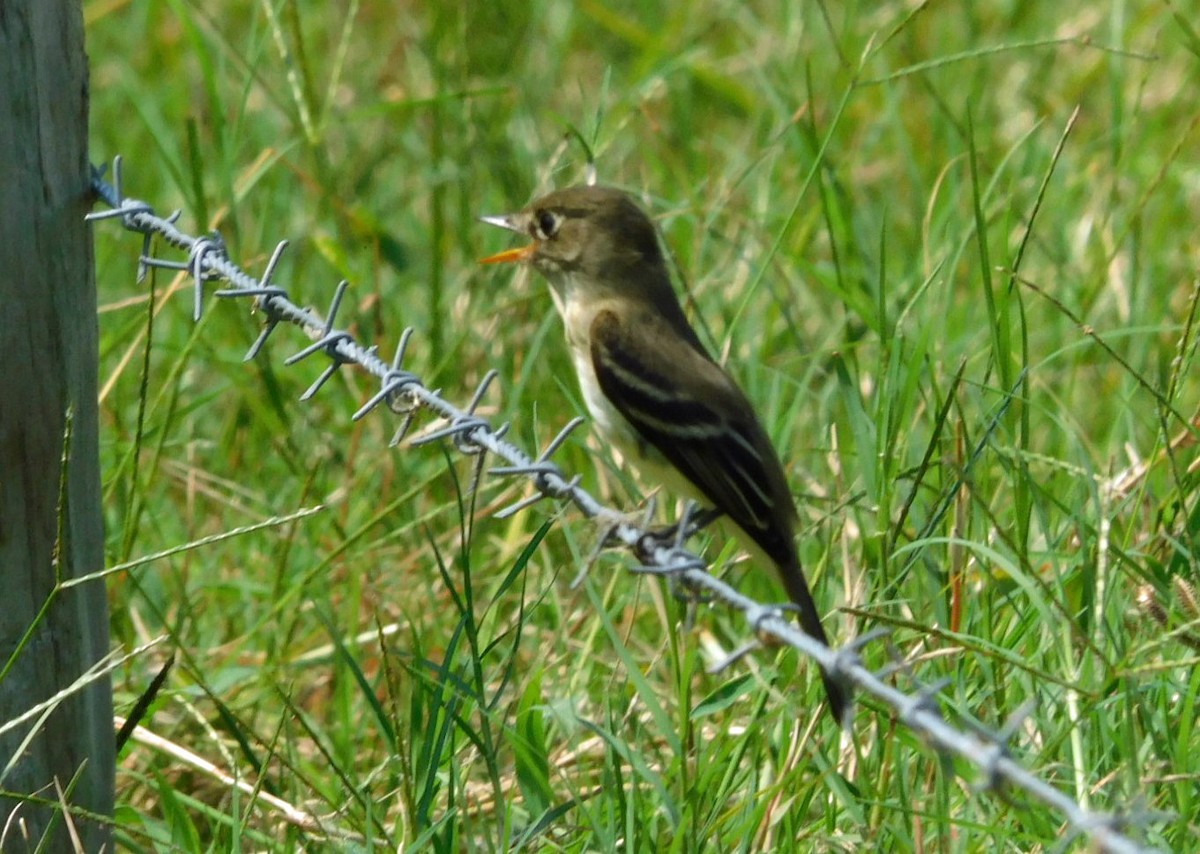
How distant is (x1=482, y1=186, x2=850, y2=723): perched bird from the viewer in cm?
364

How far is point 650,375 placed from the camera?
3.77m

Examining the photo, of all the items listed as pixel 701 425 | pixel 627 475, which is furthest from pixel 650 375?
pixel 627 475

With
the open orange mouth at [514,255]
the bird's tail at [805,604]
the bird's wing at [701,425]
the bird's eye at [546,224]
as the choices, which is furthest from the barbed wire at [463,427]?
the bird's eye at [546,224]

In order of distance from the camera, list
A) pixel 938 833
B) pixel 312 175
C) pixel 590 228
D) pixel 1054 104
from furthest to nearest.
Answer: pixel 1054 104 < pixel 312 175 < pixel 590 228 < pixel 938 833

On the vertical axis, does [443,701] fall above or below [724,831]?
above

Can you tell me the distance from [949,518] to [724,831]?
0.88 m

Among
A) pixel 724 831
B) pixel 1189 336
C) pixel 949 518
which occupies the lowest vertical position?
pixel 724 831

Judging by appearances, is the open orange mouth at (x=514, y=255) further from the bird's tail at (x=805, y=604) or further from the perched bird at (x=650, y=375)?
the bird's tail at (x=805, y=604)

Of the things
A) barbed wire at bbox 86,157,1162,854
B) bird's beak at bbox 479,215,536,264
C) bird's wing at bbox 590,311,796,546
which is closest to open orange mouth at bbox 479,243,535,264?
bird's beak at bbox 479,215,536,264

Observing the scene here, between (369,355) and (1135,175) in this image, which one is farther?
(1135,175)

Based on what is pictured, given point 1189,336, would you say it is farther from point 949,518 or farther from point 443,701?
point 443,701

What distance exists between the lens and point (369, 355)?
9.79ft

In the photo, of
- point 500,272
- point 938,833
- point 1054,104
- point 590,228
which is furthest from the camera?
point 1054,104

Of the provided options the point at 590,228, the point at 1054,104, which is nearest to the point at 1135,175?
the point at 1054,104
